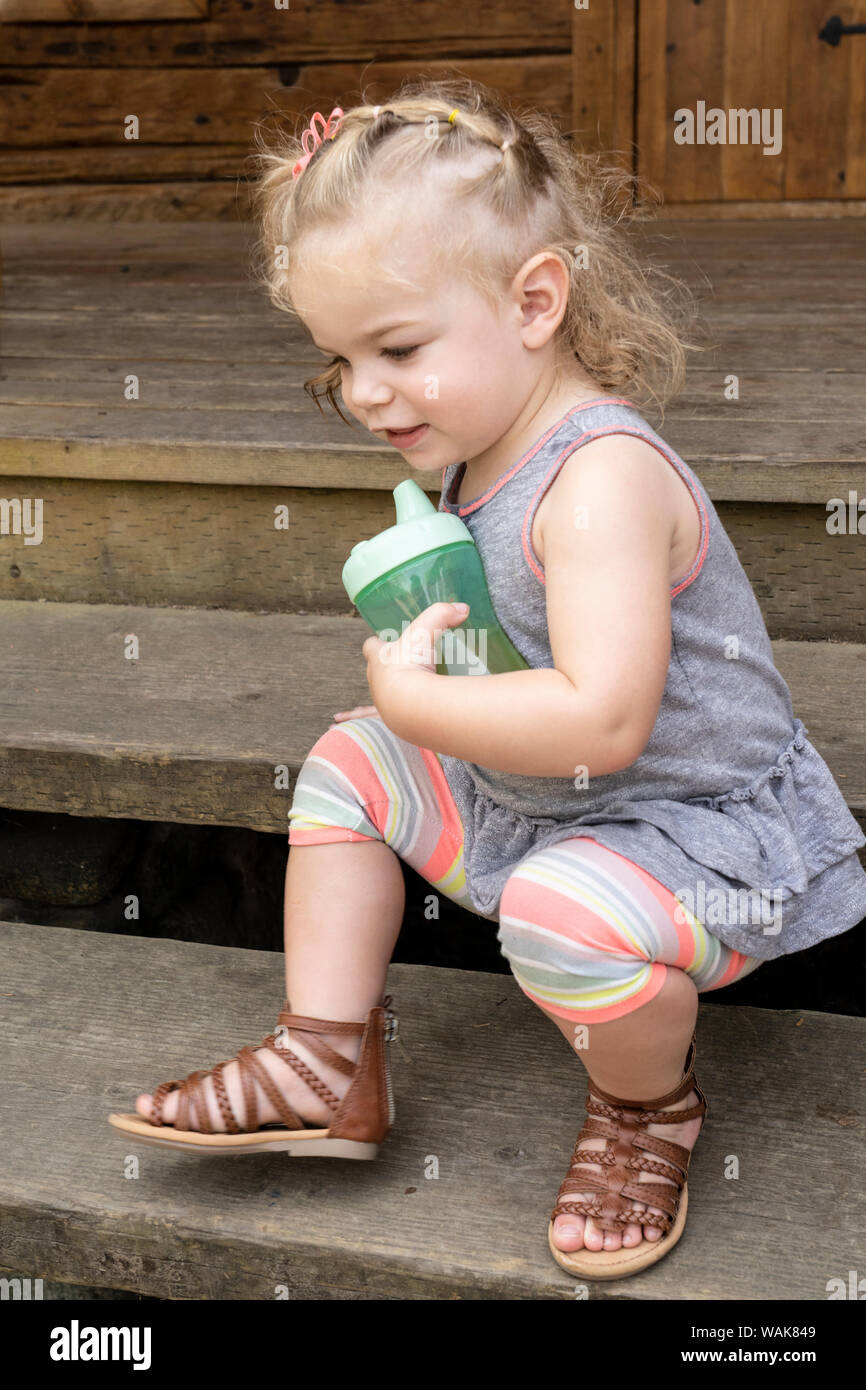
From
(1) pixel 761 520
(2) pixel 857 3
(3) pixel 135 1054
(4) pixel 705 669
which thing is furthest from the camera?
(2) pixel 857 3

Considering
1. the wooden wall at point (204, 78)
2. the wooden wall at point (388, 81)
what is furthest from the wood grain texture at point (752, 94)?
the wooden wall at point (204, 78)

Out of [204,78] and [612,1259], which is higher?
[204,78]

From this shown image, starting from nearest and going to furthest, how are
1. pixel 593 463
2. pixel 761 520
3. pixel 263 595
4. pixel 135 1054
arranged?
pixel 593 463, pixel 135 1054, pixel 761 520, pixel 263 595

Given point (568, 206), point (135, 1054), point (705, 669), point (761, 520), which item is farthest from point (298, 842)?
point (761, 520)

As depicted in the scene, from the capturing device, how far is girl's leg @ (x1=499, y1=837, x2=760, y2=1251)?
1019 millimetres

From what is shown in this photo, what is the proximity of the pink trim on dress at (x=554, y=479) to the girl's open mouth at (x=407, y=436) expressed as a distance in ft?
0.34

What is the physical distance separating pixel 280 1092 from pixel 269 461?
0.89m

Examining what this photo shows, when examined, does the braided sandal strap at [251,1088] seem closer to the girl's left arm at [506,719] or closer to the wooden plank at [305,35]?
the girl's left arm at [506,719]

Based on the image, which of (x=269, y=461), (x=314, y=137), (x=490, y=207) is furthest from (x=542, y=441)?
(x=269, y=461)

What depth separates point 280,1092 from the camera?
1128mm

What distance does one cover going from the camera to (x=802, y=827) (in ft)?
3.90

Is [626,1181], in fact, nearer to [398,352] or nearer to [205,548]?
[398,352]

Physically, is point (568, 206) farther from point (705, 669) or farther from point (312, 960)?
point (312, 960)

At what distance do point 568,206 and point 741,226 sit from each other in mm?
2638
